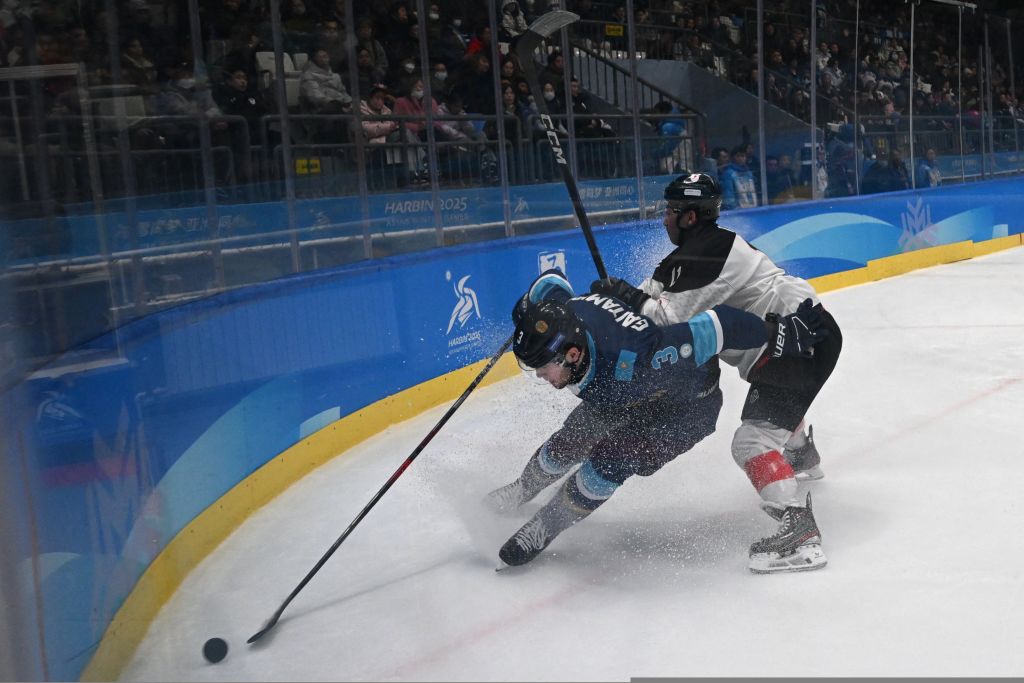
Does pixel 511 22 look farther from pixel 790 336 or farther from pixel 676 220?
pixel 790 336

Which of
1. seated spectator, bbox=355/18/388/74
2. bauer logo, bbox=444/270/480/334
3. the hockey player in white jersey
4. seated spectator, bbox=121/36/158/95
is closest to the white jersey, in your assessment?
the hockey player in white jersey

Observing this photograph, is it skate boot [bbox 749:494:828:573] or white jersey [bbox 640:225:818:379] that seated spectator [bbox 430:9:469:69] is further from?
skate boot [bbox 749:494:828:573]

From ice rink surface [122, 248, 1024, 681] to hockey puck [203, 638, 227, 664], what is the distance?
3 centimetres

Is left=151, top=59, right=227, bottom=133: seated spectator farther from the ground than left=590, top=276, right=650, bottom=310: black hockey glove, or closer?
farther from the ground

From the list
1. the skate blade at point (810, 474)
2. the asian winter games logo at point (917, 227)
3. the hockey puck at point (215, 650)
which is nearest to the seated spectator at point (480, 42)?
the skate blade at point (810, 474)

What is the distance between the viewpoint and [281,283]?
4.21m

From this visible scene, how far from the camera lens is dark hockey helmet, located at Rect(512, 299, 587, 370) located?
2.90m

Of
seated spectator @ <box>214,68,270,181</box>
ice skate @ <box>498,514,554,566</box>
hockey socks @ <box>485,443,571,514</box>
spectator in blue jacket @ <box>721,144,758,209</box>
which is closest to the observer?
ice skate @ <box>498,514,554,566</box>

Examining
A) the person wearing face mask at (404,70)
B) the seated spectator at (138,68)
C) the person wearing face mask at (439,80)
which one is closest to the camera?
the seated spectator at (138,68)

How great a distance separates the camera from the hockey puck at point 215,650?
2504 mm

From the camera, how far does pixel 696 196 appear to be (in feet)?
11.2

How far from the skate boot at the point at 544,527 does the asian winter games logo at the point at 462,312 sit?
237cm

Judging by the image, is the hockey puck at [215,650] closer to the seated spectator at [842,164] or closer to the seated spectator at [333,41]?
the seated spectator at [333,41]

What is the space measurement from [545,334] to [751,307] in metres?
0.95
